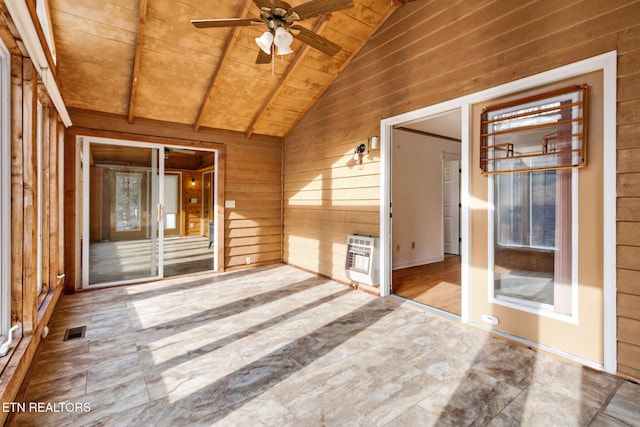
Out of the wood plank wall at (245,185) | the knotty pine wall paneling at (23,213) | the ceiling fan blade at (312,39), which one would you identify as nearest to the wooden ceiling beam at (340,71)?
the wood plank wall at (245,185)

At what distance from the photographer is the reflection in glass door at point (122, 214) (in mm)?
4414

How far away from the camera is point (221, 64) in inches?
156

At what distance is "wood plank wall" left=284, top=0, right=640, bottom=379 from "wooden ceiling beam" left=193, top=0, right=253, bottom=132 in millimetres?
1652

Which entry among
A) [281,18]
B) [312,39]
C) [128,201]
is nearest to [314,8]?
[281,18]

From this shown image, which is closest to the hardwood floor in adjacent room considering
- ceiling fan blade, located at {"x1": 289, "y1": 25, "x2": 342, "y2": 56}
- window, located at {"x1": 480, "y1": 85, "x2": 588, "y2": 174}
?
window, located at {"x1": 480, "y1": 85, "x2": 588, "y2": 174}

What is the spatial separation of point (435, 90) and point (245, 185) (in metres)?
3.50

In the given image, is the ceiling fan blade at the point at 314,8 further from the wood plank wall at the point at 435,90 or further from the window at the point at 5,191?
the window at the point at 5,191

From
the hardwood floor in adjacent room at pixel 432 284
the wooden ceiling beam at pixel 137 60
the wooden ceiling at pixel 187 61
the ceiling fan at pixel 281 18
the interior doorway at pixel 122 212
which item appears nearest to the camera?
the ceiling fan at pixel 281 18

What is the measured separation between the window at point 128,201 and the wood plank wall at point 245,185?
635 mm

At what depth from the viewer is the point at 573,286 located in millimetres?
2377

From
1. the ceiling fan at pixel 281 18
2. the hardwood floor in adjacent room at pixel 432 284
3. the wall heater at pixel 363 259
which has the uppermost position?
the ceiling fan at pixel 281 18

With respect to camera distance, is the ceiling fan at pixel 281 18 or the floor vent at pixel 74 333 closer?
the ceiling fan at pixel 281 18

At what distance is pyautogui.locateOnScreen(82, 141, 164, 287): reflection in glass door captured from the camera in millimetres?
4414

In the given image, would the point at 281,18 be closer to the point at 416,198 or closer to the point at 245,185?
the point at 245,185
